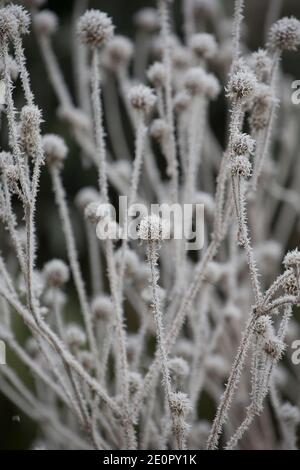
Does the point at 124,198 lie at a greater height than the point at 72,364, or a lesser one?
greater

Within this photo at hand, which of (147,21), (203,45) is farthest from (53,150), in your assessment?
(147,21)

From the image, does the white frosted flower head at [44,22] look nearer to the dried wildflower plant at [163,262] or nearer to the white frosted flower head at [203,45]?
the dried wildflower plant at [163,262]

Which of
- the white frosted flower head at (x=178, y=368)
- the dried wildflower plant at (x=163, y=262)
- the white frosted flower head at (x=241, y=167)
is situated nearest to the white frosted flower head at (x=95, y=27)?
the dried wildflower plant at (x=163, y=262)

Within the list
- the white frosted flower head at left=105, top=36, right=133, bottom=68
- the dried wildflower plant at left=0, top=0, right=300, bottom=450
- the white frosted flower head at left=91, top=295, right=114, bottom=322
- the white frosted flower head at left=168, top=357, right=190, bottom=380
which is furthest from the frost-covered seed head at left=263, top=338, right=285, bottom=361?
the white frosted flower head at left=105, top=36, right=133, bottom=68

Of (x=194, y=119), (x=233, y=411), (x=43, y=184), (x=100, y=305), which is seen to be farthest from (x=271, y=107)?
(x=43, y=184)

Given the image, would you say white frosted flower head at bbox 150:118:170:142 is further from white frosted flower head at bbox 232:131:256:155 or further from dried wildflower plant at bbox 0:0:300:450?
white frosted flower head at bbox 232:131:256:155

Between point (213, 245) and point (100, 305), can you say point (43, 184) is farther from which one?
point (213, 245)
